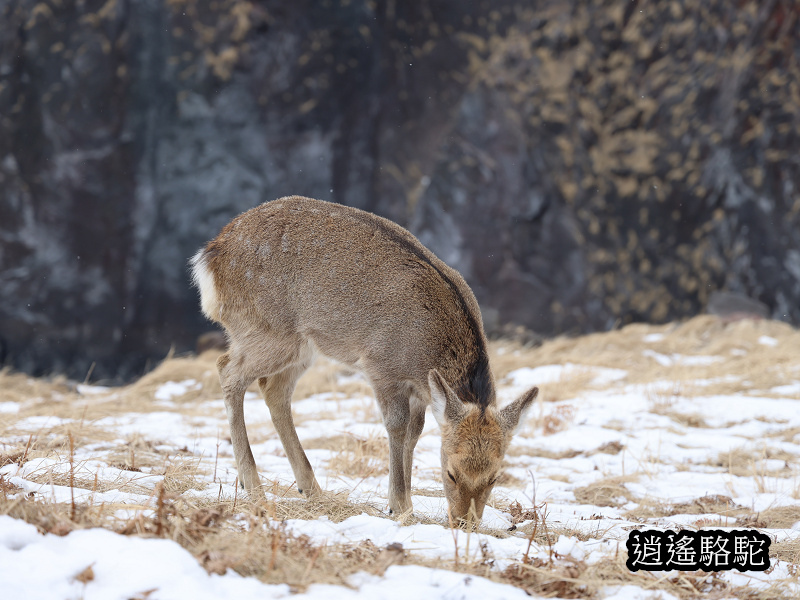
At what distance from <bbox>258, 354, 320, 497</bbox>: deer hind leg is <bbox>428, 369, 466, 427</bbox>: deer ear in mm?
1101

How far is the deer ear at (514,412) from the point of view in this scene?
3562 millimetres

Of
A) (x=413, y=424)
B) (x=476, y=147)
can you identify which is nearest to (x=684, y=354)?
(x=476, y=147)

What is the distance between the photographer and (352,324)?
A: 400cm

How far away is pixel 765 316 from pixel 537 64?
5.84 metres

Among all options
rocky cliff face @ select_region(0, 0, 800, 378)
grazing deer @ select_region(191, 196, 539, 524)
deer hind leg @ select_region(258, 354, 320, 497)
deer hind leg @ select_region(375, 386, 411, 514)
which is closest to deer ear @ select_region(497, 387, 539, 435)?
grazing deer @ select_region(191, 196, 539, 524)

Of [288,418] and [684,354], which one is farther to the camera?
[684,354]

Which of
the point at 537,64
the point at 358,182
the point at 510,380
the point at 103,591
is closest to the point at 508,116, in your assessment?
the point at 537,64

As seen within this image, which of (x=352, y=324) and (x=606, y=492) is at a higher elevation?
(x=352, y=324)

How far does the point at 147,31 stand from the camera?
11.1 m

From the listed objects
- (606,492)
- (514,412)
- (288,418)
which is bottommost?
(606,492)

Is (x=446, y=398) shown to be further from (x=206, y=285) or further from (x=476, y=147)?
(x=476, y=147)

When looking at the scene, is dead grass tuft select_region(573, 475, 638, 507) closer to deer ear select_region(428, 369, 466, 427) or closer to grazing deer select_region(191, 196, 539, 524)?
grazing deer select_region(191, 196, 539, 524)

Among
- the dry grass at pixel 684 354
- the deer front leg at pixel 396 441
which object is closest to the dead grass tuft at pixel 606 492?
the deer front leg at pixel 396 441

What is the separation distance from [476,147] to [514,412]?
900cm
